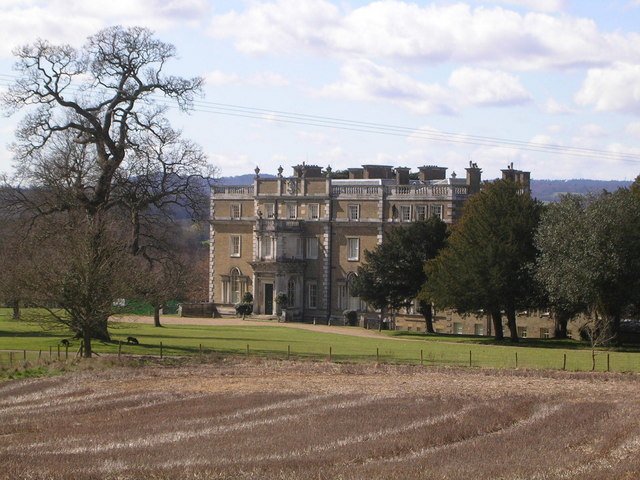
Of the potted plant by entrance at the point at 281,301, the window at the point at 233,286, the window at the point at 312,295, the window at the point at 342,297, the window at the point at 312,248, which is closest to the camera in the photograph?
the potted plant by entrance at the point at 281,301

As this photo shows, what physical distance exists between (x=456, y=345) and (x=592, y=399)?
26.4 meters

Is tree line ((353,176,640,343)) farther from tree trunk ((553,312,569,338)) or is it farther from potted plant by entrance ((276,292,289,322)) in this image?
potted plant by entrance ((276,292,289,322))

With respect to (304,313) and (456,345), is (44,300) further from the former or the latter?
(304,313)

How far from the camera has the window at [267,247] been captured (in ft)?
270

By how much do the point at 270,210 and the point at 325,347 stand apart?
33.8 metres

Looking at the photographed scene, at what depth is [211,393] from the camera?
32.2 meters

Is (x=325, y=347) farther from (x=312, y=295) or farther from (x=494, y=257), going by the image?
(x=312, y=295)

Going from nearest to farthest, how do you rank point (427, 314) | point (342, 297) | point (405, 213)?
point (427, 314) → point (405, 213) → point (342, 297)

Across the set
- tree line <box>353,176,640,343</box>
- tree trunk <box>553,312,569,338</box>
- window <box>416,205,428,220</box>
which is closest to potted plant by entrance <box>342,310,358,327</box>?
tree line <box>353,176,640,343</box>

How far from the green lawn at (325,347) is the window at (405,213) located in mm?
16198

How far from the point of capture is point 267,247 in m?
82.4

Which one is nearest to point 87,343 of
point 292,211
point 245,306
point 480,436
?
point 480,436

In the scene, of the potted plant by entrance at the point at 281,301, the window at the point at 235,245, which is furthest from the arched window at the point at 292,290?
the window at the point at 235,245

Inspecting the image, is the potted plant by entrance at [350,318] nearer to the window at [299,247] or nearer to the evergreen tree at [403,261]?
the window at [299,247]
